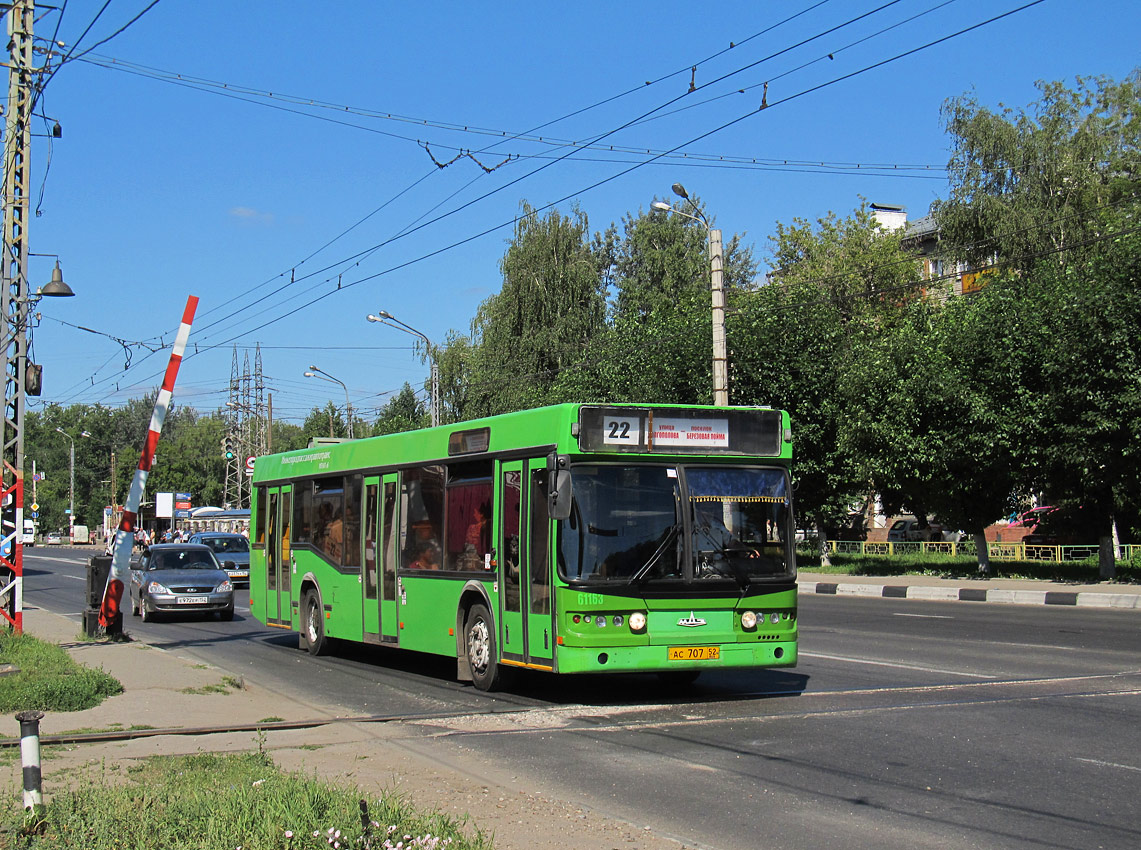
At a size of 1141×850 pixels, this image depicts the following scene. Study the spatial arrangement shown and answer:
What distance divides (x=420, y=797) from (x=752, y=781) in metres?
2.09

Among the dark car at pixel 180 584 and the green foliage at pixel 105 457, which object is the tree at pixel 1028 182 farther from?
the green foliage at pixel 105 457

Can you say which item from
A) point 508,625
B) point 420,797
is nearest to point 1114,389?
point 508,625

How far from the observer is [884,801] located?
6.89m

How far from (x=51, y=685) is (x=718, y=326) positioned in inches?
691

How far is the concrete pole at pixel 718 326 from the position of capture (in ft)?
82.0

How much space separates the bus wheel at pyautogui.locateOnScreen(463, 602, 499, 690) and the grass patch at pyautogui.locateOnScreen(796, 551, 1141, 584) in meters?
20.2

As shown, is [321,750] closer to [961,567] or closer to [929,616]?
[929,616]

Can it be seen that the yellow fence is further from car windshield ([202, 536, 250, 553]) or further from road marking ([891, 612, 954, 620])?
car windshield ([202, 536, 250, 553])

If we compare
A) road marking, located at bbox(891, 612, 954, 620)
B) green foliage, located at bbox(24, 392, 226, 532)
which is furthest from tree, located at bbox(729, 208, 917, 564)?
green foliage, located at bbox(24, 392, 226, 532)

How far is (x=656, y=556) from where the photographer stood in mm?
10469

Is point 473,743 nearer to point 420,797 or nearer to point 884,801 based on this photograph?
point 420,797

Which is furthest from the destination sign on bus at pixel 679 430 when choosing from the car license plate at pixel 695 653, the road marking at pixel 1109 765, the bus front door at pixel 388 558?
the road marking at pixel 1109 765

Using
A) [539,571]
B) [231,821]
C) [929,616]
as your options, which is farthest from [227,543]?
[231,821]

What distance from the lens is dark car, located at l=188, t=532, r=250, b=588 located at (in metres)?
34.1
